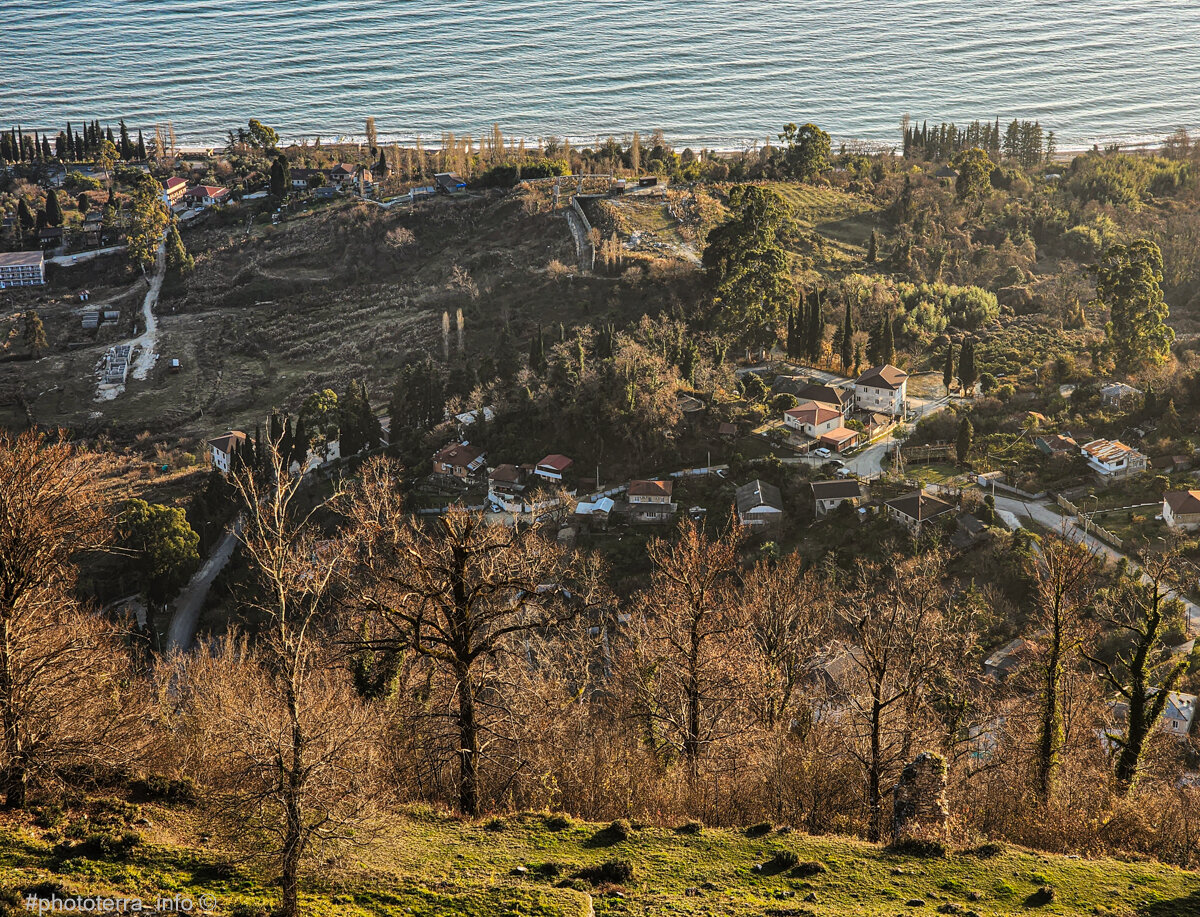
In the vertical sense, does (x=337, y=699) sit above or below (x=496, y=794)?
above

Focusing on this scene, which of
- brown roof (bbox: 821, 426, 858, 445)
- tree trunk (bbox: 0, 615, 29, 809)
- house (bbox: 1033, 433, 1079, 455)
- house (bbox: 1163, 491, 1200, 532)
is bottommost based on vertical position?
house (bbox: 1163, 491, 1200, 532)

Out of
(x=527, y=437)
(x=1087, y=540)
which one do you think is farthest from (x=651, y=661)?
(x=527, y=437)

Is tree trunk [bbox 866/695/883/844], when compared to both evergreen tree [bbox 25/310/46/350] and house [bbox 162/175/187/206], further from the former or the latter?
house [bbox 162/175/187/206]

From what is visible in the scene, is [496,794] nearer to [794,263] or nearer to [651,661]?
[651,661]

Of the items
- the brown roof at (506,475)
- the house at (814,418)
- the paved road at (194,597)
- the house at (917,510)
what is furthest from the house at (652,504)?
the paved road at (194,597)

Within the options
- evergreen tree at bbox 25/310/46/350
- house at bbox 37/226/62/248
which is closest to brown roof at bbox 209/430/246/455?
evergreen tree at bbox 25/310/46/350

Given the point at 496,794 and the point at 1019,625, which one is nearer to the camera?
the point at 496,794
